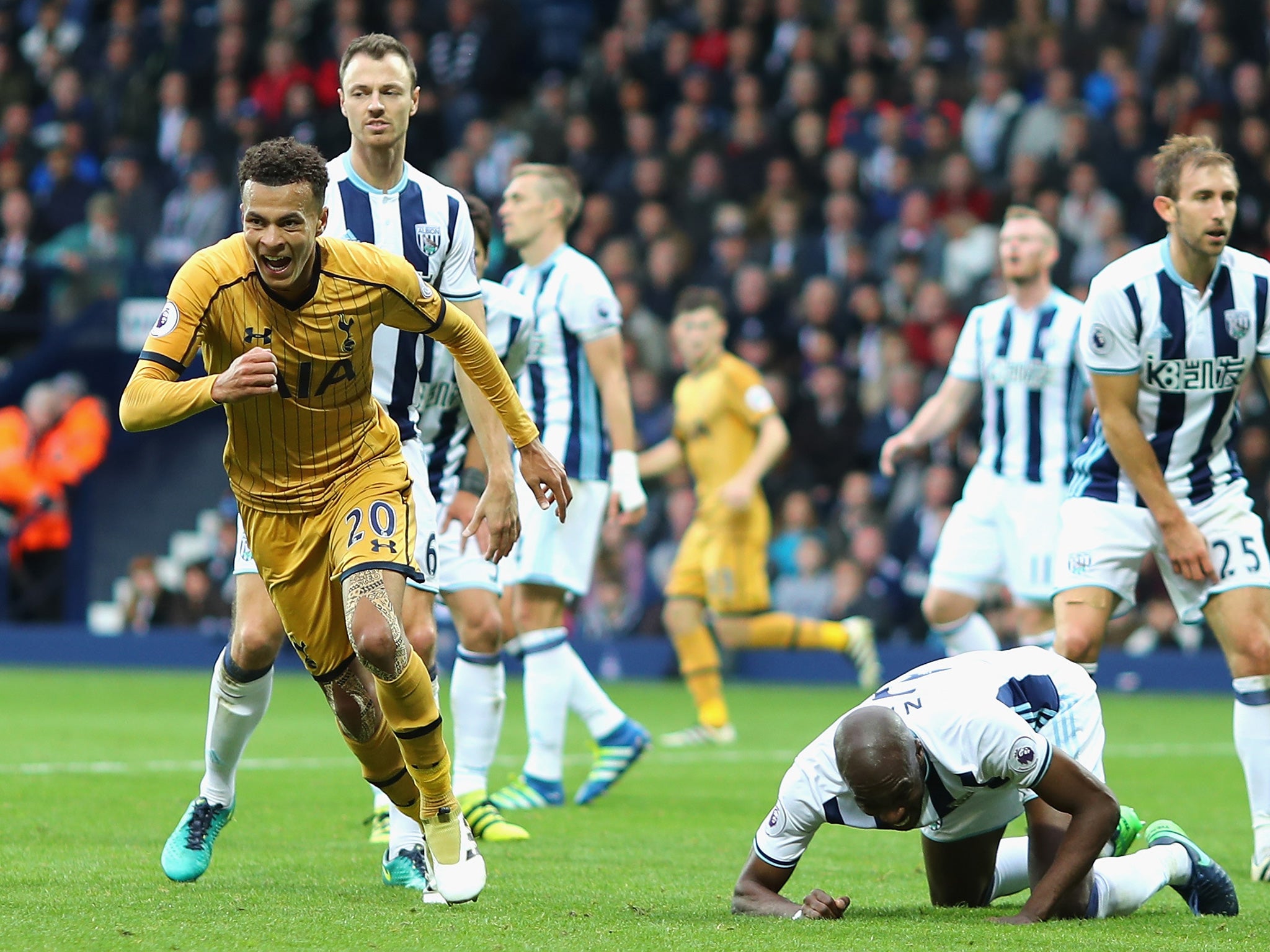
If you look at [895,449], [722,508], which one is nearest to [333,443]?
[895,449]

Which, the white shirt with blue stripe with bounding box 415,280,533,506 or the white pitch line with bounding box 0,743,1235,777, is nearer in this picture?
the white shirt with blue stripe with bounding box 415,280,533,506

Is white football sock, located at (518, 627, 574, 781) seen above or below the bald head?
below

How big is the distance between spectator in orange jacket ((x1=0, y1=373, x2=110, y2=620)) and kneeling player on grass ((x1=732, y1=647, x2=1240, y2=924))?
14884 millimetres

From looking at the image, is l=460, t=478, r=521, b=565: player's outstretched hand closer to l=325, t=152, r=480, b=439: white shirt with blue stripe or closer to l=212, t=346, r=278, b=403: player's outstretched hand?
l=325, t=152, r=480, b=439: white shirt with blue stripe

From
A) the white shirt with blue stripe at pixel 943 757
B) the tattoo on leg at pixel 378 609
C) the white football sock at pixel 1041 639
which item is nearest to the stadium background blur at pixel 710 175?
the white football sock at pixel 1041 639

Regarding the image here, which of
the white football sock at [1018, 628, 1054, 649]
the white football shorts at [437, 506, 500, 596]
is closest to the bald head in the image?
the white football shorts at [437, 506, 500, 596]

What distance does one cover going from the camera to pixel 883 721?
468 centimetres

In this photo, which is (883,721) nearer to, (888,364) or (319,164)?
(319,164)

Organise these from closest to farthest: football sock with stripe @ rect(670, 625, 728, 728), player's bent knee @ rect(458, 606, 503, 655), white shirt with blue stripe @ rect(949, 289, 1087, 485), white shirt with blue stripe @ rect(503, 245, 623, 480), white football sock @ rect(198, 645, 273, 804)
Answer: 1. white football sock @ rect(198, 645, 273, 804)
2. player's bent knee @ rect(458, 606, 503, 655)
3. white shirt with blue stripe @ rect(503, 245, 623, 480)
4. white shirt with blue stripe @ rect(949, 289, 1087, 485)
5. football sock with stripe @ rect(670, 625, 728, 728)

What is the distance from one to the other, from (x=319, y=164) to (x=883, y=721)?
84.1 inches

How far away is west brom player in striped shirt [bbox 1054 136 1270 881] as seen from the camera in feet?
21.1

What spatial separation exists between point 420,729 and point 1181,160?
133 inches

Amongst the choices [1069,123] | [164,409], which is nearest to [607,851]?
[164,409]

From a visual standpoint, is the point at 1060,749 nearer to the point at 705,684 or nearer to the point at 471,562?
the point at 471,562
